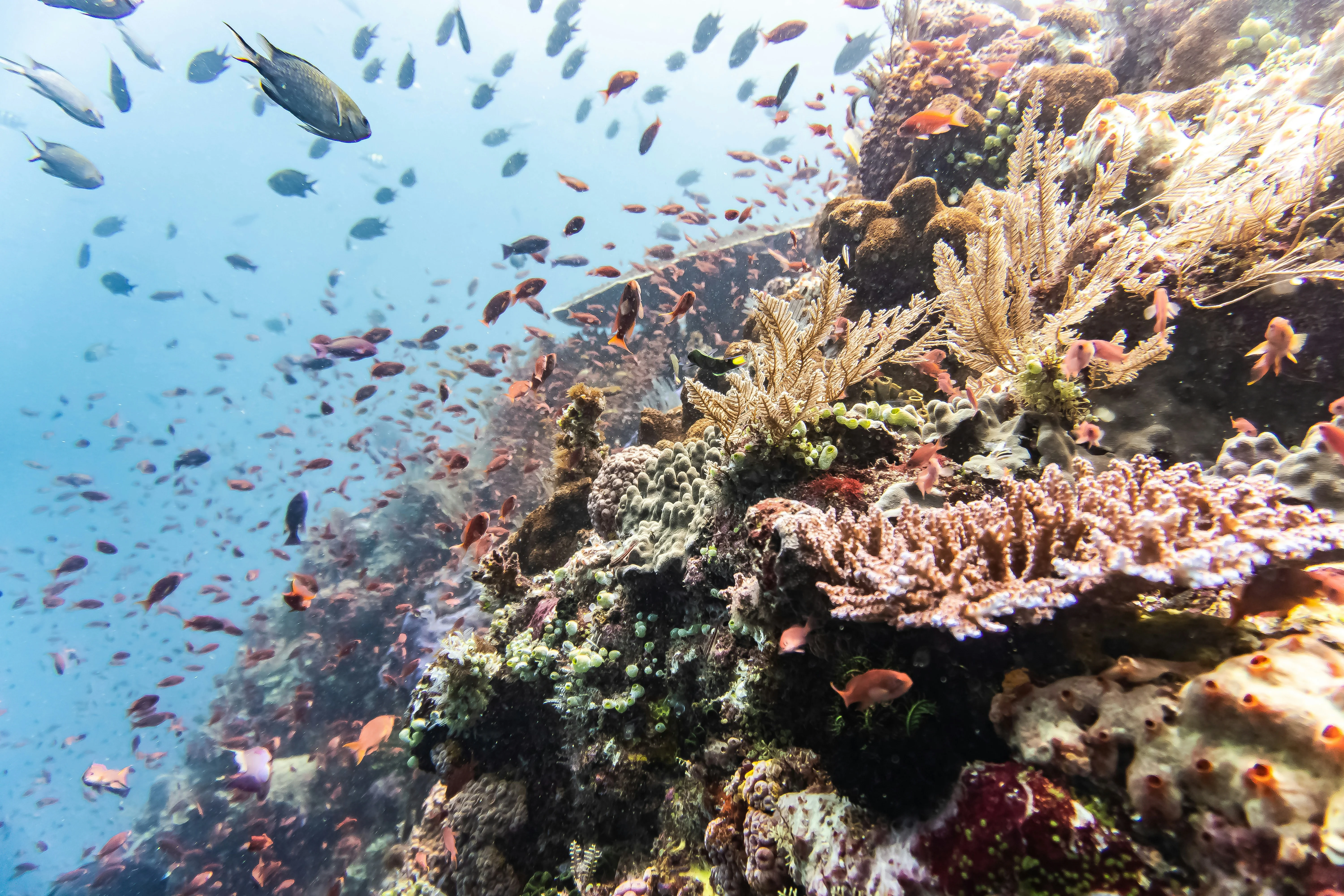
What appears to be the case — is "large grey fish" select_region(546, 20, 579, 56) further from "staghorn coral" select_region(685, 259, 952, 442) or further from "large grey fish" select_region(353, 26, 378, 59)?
"staghorn coral" select_region(685, 259, 952, 442)

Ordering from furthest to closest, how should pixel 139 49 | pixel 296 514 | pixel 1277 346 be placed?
pixel 139 49 < pixel 296 514 < pixel 1277 346

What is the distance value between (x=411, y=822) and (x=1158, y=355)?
37.3 feet

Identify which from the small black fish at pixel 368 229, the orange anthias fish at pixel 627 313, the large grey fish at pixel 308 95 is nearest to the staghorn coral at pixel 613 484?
the orange anthias fish at pixel 627 313

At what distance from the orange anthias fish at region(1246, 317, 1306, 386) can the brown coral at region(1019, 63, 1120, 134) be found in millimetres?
4692

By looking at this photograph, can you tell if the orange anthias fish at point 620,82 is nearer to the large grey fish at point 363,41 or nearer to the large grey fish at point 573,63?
the large grey fish at point 573,63

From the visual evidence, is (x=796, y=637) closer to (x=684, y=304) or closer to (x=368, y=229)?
(x=684, y=304)

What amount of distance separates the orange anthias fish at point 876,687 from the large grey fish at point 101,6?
12.5 meters

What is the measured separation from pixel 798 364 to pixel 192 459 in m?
12.9

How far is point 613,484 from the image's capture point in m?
5.09

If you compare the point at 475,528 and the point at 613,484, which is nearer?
the point at 613,484

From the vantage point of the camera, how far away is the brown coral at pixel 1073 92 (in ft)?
20.3

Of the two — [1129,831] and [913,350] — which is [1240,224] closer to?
[913,350]

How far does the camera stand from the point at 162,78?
78375 millimetres

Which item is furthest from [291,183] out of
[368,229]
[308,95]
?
[308,95]
